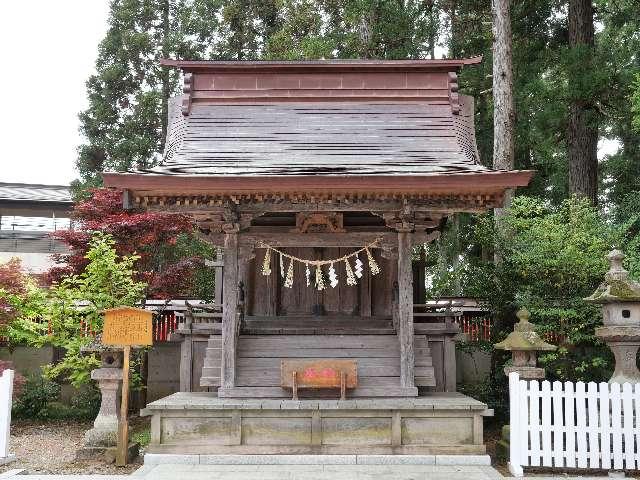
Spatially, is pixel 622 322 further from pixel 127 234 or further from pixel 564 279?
pixel 127 234

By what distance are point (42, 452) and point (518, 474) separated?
8.26m

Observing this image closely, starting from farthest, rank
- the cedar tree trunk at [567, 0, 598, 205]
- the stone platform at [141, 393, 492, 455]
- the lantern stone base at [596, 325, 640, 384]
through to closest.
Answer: the cedar tree trunk at [567, 0, 598, 205] < the lantern stone base at [596, 325, 640, 384] < the stone platform at [141, 393, 492, 455]

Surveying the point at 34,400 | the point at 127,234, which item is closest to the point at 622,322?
the point at 127,234

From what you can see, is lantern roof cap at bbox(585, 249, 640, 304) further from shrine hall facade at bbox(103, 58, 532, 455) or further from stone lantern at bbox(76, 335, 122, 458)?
stone lantern at bbox(76, 335, 122, 458)

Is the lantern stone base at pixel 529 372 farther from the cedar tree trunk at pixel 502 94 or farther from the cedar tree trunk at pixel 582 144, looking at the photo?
the cedar tree trunk at pixel 582 144

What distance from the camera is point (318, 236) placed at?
446 inches

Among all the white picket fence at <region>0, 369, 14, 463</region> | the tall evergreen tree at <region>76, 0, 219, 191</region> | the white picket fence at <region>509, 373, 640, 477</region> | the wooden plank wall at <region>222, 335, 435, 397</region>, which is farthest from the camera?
the tall evergreen tree at <region>76, 0, 219, 191</region>

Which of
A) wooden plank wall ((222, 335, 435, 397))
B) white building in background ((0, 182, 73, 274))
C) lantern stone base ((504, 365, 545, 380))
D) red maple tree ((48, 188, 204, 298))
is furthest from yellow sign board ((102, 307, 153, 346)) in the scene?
white building in background ((0, 182, 73, 274))

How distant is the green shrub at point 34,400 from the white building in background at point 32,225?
1690 centimetres

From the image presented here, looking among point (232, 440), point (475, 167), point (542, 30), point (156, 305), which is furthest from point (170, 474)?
point (542, 30)

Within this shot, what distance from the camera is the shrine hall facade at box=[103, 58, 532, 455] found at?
9312mm

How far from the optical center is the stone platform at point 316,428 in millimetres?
9219

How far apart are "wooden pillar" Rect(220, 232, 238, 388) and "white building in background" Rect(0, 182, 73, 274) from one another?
71.2ft

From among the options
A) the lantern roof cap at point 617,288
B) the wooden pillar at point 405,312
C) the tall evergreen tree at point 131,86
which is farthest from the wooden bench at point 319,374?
the tall evergreen tree at point 131,86
